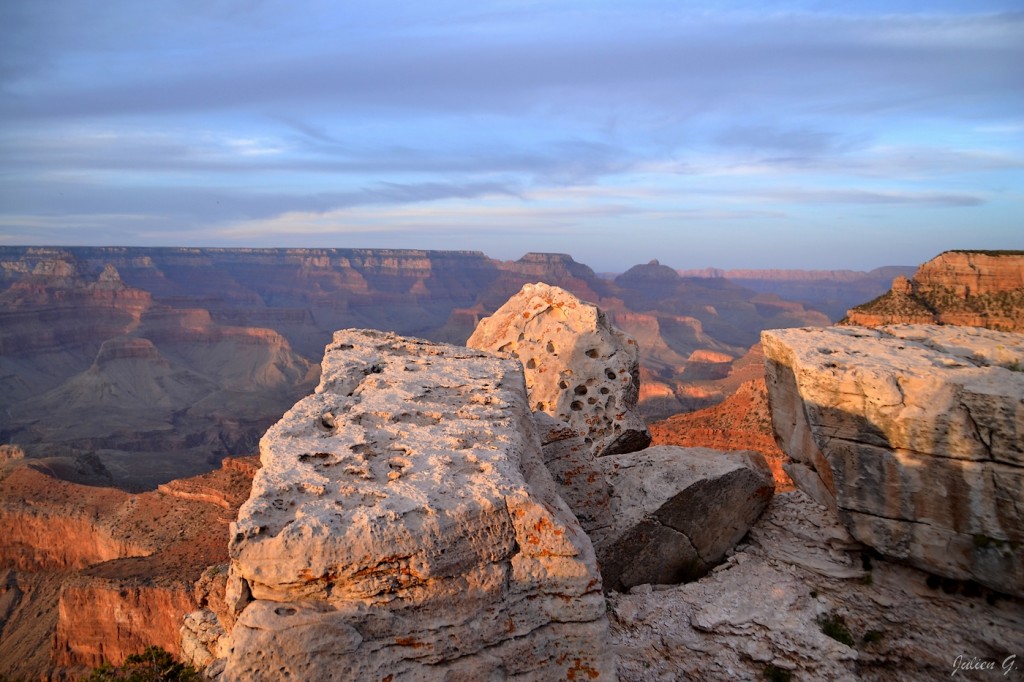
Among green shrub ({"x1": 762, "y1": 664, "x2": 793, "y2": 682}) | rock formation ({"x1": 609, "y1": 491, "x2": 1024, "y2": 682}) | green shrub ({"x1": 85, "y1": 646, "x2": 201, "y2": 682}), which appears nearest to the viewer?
green shrub ({"x1": 85, "y1": 646, "x2": 201, "y2": 682})

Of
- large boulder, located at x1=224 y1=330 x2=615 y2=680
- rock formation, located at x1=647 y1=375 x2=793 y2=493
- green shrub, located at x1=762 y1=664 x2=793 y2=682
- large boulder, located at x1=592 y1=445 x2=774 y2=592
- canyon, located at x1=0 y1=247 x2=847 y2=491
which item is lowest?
canyon, located at x1=0 y1=247 x2=847 y2=491

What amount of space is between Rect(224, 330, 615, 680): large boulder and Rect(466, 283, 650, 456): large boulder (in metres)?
5.80

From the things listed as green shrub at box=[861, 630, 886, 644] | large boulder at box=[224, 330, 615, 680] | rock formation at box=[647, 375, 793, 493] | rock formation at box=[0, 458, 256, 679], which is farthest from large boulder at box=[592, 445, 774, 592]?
rock formation at box=[0, 458, 256, 679]

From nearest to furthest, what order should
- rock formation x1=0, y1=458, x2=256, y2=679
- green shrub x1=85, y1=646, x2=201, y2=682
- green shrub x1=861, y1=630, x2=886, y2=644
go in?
1. green shrub x1=85, y1=646, x2=201, y2=682
2. green shrub x1=861, y1=630, x2=886, y2=644
3. rock formation x1=0, y1=458, x2=256, y2=679

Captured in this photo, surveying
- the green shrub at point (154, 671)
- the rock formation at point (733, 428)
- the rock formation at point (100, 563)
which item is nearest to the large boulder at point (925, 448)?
the green shrub at point (154, 671)

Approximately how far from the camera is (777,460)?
68.5 feet

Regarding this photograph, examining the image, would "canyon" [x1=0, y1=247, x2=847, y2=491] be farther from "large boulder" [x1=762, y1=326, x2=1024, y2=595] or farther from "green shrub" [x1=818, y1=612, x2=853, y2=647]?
"large boulder" [x1=762, y1=326, x2=1024, y2=595]

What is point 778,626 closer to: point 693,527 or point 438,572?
point 693,527

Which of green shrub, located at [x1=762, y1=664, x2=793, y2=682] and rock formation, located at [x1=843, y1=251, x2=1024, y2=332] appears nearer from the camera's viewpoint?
green shrub, located at [x1=762, y1=664, x2=793, y2=682]

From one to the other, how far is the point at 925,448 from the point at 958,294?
4177 cm

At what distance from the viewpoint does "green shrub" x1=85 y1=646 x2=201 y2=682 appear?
556 centimetres

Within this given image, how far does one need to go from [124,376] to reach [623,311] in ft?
346

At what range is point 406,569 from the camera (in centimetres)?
409

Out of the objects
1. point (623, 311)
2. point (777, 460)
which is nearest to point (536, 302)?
point (777, 460)
